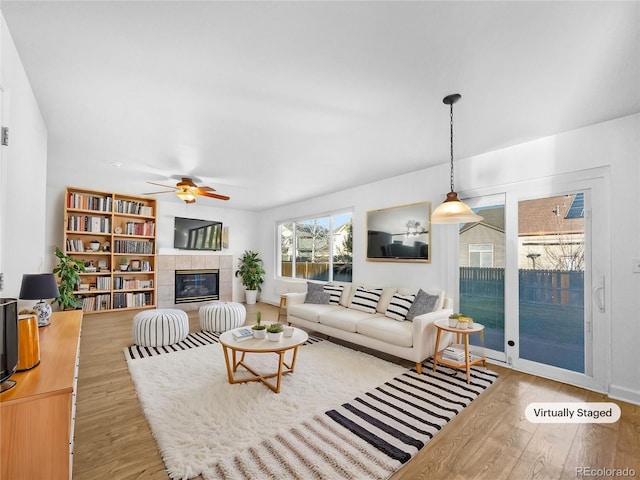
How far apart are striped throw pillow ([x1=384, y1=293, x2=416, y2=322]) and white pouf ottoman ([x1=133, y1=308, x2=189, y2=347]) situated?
2.88m

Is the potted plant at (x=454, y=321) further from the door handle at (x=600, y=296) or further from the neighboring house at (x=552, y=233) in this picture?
the door handle at (x=600, y=296)

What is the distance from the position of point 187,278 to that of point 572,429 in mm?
6823

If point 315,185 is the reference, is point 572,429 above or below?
below

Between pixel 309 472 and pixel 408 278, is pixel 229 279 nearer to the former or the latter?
pixel 408 278

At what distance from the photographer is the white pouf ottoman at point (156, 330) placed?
387cm

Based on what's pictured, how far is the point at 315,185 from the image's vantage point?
17.0 feet

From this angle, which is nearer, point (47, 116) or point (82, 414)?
point (82, 414)

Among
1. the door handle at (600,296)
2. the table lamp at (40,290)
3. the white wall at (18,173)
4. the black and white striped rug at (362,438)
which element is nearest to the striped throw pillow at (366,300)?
the black and white striped rug at (362,438)

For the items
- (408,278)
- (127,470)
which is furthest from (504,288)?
(127,470)

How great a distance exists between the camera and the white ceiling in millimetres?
1547

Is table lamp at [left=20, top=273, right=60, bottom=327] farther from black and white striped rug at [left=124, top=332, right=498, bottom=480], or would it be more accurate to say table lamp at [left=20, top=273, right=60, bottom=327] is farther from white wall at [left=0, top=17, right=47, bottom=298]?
black and white striped rug at [left=124, top=332, right=498, bottom=480]

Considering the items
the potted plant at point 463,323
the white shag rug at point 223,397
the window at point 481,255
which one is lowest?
the white shag rug at point 223,397

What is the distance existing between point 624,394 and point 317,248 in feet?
15.8

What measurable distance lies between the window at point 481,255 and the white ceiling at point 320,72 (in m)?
1.15
